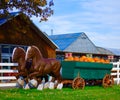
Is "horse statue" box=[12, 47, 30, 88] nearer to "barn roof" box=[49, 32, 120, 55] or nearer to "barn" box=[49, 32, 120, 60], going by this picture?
"barn" box=[49, 32, 120, 60]

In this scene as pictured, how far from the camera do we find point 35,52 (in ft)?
55.0

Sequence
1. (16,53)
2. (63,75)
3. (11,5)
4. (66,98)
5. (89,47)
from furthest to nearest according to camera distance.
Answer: (89,47), (11,5), (63,75), (16,53), (66,98)

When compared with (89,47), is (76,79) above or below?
below

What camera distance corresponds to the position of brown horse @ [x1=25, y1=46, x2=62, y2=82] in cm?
1655

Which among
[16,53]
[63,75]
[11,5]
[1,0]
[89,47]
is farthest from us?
[89,47]

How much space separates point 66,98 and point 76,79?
4559mm

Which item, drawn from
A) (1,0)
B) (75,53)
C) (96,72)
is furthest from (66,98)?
(75,53)

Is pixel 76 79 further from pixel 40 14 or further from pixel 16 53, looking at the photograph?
pixel 40 14

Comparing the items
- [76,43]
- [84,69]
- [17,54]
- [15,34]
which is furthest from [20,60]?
[76,43]

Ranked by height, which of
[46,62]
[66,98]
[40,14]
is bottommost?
[66,98]

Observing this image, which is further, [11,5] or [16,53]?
[11,5]

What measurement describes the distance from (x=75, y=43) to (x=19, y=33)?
2380 centimetres

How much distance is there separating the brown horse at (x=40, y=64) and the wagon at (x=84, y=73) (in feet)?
2.27

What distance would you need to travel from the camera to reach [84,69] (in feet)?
58.9
